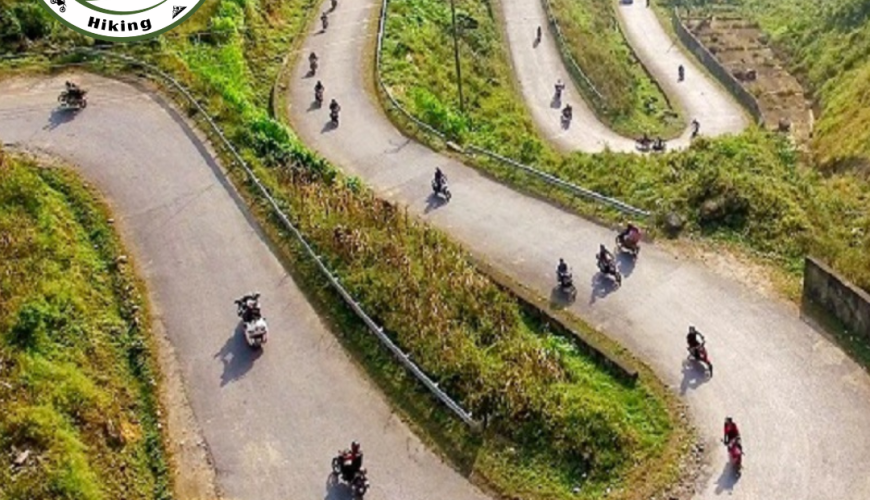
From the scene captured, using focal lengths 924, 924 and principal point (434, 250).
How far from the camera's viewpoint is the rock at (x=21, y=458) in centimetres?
1792

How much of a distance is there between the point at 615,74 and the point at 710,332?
43932mm

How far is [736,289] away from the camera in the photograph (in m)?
25.5

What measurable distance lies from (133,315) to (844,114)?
35423 mm

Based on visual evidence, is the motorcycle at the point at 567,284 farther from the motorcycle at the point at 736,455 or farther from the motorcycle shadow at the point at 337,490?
the motorcycle shadow at the point at 337,490

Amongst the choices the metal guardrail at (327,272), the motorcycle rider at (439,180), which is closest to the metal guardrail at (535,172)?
the motorcycle rider at (439,180)

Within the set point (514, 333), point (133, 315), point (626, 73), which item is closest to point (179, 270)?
point (133, 315)

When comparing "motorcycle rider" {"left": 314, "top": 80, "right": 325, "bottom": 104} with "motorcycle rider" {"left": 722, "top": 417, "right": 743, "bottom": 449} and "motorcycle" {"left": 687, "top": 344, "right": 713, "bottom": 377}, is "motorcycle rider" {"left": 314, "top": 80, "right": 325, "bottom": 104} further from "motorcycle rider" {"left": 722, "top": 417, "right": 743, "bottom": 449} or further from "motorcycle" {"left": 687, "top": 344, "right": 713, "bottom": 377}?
"motorcycle rider" {"left": 722, "top": 417, "right": 743, "bottom": 449}

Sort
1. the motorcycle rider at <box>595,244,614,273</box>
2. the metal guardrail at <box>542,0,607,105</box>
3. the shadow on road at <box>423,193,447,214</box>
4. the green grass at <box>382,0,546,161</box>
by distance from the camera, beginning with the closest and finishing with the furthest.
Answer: the motorcycle rider at <box>595,244,614,273</box>
the shadow on road at <box>423,193,447,214</box>
the green grass at <box>382,0,546,161</box>
the metal guardrail at <box>542,0,607,105</box>

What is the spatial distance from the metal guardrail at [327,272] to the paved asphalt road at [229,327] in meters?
0.89

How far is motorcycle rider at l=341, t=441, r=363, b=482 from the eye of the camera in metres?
18.7

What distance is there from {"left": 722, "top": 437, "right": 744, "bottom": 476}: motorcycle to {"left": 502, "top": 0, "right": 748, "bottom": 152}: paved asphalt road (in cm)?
3181

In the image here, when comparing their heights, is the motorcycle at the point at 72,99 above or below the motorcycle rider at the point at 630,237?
below

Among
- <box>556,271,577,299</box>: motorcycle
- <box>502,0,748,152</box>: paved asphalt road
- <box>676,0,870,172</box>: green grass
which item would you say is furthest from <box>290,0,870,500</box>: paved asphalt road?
<box>502,0,748,152</box>: paved asphalt road

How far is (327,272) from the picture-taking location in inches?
1012
